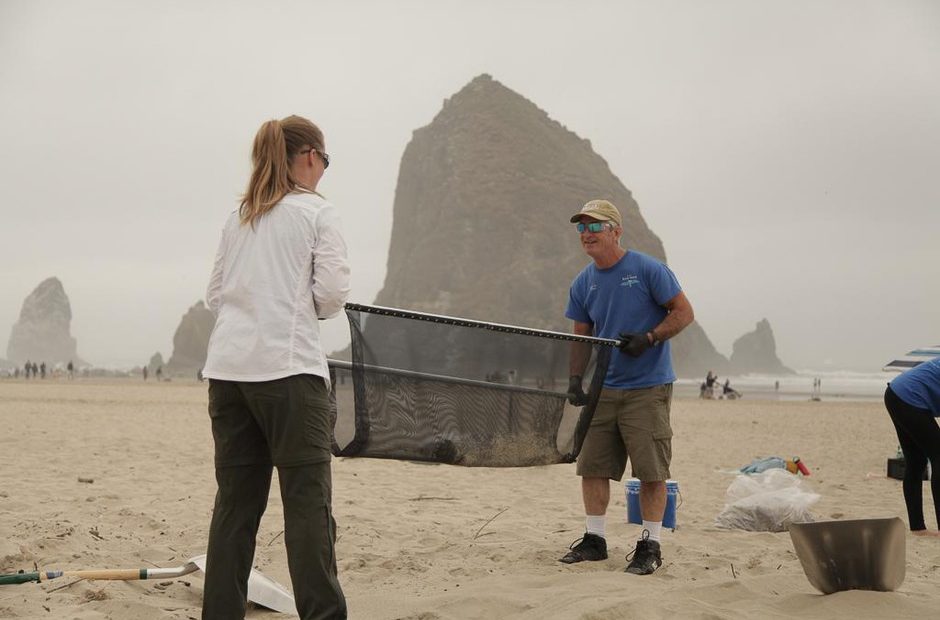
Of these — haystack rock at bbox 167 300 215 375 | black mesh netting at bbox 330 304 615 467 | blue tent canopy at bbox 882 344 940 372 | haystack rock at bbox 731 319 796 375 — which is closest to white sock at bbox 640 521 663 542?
black mesh netting at bbox 330 304 615 467

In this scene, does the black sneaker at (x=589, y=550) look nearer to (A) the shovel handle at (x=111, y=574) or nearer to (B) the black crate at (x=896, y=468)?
(A) the shovel handle at (x=111, y=574)

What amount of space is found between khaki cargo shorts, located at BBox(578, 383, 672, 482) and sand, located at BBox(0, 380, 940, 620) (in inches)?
22.7

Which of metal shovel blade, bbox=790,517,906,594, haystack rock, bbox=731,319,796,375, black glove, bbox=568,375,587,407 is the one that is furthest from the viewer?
haystack rock, bbox=731,319,796,375

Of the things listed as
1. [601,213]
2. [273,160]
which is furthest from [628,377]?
[273,160]

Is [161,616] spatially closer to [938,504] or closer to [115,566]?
[115,566]

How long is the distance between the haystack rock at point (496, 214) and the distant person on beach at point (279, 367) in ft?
398

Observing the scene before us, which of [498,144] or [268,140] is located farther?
[498,144]

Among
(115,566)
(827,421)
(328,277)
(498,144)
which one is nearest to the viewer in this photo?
(328,277)

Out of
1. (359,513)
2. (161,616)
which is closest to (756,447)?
(359,513)

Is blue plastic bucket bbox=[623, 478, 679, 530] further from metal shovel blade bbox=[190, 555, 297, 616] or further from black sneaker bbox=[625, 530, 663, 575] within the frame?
metal shovel blade bbox=[190, 555, 297, 616]

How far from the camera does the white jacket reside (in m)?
3.03

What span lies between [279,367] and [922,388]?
16.1ft

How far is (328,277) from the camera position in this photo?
3082 millimetres

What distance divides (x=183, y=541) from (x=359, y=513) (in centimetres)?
161
